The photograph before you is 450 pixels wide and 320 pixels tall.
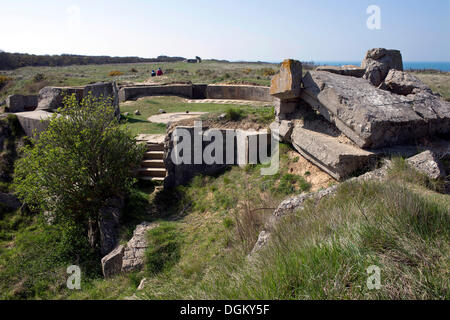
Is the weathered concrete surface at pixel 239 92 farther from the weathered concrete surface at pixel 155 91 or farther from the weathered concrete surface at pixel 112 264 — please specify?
the weathered concrete surface at pixel 112 264

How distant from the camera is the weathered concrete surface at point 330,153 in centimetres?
571

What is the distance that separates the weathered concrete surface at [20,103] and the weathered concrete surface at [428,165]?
14.1m

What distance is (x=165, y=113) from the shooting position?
44.8 ft

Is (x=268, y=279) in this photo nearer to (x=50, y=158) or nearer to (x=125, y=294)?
(x=125, y=294)

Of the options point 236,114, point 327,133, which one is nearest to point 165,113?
point 236,114

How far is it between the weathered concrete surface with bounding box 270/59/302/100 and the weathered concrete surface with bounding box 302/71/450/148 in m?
0.28

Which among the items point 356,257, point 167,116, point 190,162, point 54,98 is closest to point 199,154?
point 190,162

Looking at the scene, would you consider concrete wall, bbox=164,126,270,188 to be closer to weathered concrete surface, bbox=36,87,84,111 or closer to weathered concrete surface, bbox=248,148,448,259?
weathered concrete surface, bbox=248,148,448,259

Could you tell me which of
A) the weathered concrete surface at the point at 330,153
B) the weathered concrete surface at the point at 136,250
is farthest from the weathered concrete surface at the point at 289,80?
the weathered concrete surface at the point at 136,250

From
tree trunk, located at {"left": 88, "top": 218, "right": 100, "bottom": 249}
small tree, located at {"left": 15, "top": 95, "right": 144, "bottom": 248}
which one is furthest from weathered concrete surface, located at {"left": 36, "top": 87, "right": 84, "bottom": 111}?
tree trunk, located at {"left": 88, "top": 218, "right": 100, "bottom": 249}

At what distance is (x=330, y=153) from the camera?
601 cm

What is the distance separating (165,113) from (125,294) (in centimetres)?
940

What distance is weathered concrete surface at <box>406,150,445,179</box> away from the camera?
15.7 feet

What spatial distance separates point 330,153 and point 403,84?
281cm
